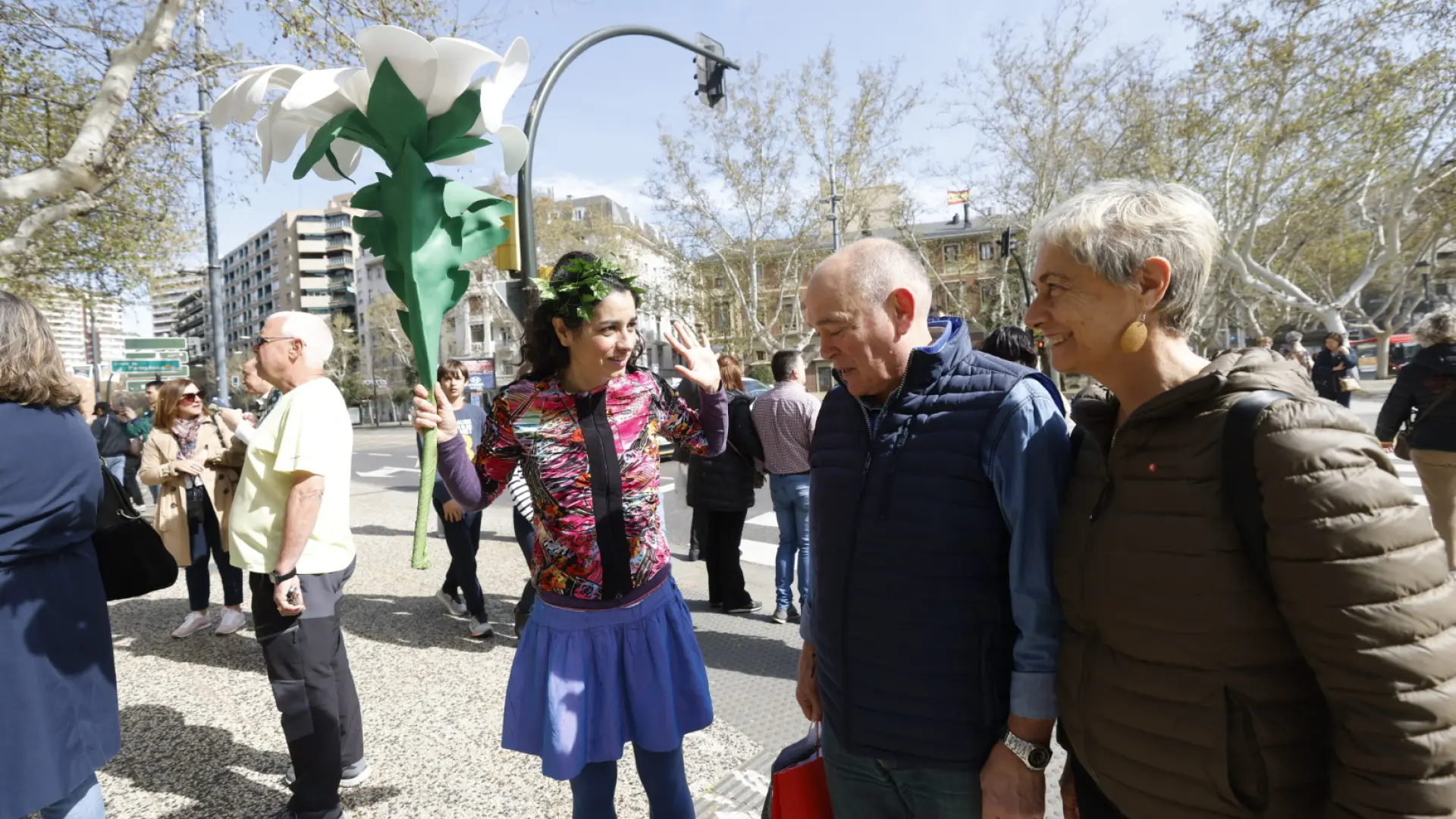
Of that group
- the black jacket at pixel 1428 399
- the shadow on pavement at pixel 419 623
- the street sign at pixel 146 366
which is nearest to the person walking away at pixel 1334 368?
the black jacket at pixel 1428 399

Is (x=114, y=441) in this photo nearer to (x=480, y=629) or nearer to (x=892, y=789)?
(x=480, y=629)

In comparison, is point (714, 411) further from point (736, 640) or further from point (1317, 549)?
point (736, 640)

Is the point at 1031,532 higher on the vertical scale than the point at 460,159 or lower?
lower

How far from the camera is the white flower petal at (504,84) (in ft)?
5.46

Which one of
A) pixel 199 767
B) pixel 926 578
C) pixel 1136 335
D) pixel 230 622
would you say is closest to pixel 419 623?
pixel 230 622

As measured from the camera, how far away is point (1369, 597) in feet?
3.25

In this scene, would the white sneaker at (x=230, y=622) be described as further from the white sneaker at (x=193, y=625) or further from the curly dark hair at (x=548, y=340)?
the curly dark hair at (x=548, y=340)

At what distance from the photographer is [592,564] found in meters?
2.11

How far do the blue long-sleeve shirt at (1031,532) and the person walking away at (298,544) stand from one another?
2274mm

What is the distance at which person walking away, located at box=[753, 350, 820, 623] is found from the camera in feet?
16.1

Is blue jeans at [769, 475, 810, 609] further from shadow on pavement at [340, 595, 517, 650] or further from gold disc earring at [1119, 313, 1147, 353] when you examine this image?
gold disc earring at [1119, 313, 1147, 353]

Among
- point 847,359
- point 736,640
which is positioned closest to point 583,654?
point 847,359

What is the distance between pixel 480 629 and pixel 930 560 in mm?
3963

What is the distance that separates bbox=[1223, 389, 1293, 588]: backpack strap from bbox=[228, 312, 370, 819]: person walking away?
8.63ft
